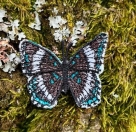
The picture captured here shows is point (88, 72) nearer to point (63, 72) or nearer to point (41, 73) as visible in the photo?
point (63, 72)

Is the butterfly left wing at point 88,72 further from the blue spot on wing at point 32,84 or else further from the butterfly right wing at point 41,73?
the blue spot on wing at point 32,84

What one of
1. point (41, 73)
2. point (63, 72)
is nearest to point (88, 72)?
point (63, 72)

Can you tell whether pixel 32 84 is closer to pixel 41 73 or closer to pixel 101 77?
pixel 41 73

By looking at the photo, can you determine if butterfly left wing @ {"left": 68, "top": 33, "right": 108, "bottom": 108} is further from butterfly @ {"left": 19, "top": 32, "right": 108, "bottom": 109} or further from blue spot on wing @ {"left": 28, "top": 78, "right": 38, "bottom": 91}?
blue spot on wing @ {"left": 28, "top": 78, "right": 38, "bottom": 91}

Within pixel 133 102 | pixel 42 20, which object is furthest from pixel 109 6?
pixel 133 102

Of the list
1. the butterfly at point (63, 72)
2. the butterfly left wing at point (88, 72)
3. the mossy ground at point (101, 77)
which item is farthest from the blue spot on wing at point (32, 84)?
the butterfly left wing at point (88, 72)

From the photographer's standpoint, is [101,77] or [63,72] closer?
[63,72]
